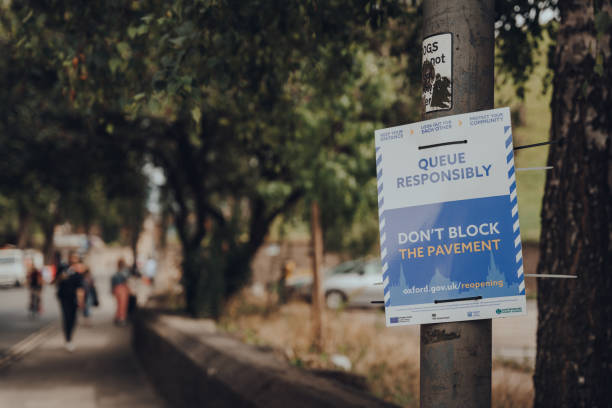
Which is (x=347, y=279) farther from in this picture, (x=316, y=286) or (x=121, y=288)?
(x=316, y=286)

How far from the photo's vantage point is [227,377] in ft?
21.0

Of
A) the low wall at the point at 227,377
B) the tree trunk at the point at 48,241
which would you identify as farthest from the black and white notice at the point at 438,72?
the tree trunk at the point at 48,241

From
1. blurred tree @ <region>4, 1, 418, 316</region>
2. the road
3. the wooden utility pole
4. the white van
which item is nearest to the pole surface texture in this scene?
blurred tree @ <region>4, 1, 418, 316</region>

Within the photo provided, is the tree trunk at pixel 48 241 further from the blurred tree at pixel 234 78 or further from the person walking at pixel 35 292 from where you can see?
the blurred tree at pixel 234 78

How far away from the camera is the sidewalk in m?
9.58

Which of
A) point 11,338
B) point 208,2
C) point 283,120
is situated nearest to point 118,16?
point 208,2

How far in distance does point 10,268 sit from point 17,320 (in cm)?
2537

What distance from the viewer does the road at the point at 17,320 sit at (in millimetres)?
17938

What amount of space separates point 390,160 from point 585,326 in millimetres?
2490

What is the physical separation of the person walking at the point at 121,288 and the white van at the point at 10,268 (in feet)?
A: 95.6

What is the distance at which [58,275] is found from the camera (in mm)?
A: 15453

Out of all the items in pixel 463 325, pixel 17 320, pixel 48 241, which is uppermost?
pixel 48 241

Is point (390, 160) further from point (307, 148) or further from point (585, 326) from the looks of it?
point (307, 148)

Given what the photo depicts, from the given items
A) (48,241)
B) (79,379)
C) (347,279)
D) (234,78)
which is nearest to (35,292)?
(347,279)
